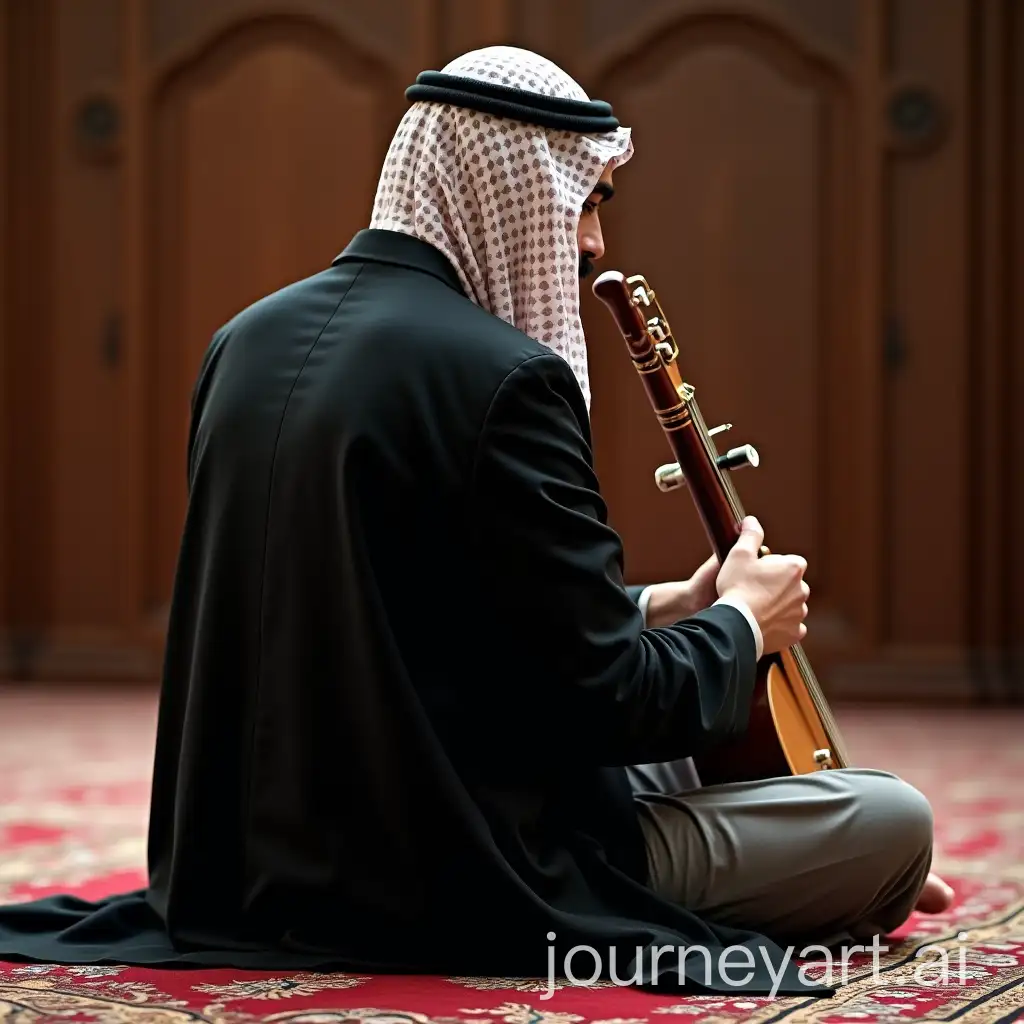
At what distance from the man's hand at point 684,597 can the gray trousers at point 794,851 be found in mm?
278

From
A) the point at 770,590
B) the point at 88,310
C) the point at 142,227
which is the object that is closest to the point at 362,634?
the point at 770,590

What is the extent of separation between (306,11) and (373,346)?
4.56 m

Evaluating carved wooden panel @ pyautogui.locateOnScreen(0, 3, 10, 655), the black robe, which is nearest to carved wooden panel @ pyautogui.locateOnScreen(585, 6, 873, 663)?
carved wooden panel @ pyautogui.locateOnScreen(0, 3, 10, 655)

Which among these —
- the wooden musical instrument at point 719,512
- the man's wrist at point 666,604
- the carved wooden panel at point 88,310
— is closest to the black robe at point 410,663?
the wooden musical instrument at point 719,512

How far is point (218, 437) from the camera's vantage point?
6.36ft

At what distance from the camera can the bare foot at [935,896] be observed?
7.36ft

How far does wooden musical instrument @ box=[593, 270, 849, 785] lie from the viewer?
214 cm

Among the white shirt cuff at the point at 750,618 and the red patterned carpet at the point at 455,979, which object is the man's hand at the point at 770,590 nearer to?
the white shirt cuff at the point at 750,618

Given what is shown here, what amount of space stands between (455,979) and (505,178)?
90 cm

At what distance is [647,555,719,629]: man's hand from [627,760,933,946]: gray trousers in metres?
0.28

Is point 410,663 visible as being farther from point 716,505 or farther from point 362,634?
point 716,505

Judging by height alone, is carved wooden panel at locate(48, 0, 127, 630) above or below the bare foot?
above

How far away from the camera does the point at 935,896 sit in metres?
2.25

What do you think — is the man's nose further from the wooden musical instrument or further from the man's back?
the man's back
